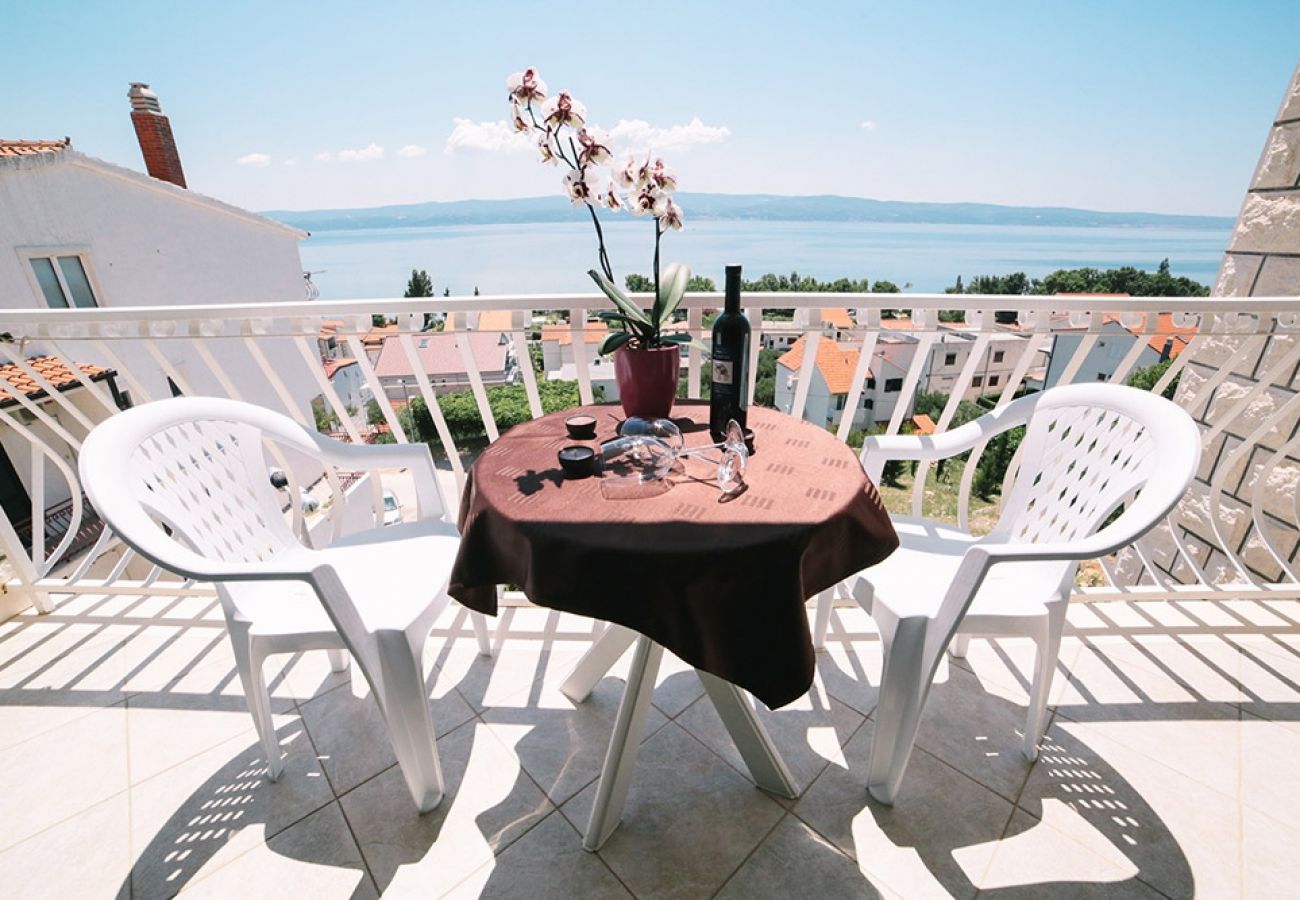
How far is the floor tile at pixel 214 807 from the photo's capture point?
1343 mm

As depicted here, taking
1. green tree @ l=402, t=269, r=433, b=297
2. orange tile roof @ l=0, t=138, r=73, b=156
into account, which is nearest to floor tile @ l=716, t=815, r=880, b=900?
orange tile roof @ l=0, t=138, r=73, b=156

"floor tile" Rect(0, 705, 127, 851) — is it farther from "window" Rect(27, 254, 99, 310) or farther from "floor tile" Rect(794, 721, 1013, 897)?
"window" Rect(27, 254, 99, 310)

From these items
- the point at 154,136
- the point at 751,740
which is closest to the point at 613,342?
the point at 751,740

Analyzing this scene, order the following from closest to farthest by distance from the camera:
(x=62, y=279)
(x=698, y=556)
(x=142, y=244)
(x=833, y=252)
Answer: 1. (x=698, y=556)
2. (x=62, y=279)
3. (x=142, y=244)
4. (x=833, y=252)

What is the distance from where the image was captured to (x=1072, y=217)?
146 feet

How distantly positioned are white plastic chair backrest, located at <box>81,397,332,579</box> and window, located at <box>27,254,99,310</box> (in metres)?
10.5

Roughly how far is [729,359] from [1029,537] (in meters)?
1.12

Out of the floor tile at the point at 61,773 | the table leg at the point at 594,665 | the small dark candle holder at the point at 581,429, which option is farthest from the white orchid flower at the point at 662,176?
the floor tile at the point at 61,773

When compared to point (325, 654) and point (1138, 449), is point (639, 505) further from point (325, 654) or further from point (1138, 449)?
point (325, 654)

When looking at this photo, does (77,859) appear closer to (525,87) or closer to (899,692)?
(899,692)

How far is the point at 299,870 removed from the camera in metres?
1.32

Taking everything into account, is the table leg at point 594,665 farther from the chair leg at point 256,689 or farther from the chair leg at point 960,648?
the chair leg at point 960,648

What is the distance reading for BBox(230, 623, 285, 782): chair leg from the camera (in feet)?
A: 4.42

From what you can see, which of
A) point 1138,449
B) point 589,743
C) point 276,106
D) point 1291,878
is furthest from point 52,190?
point 1291,878
